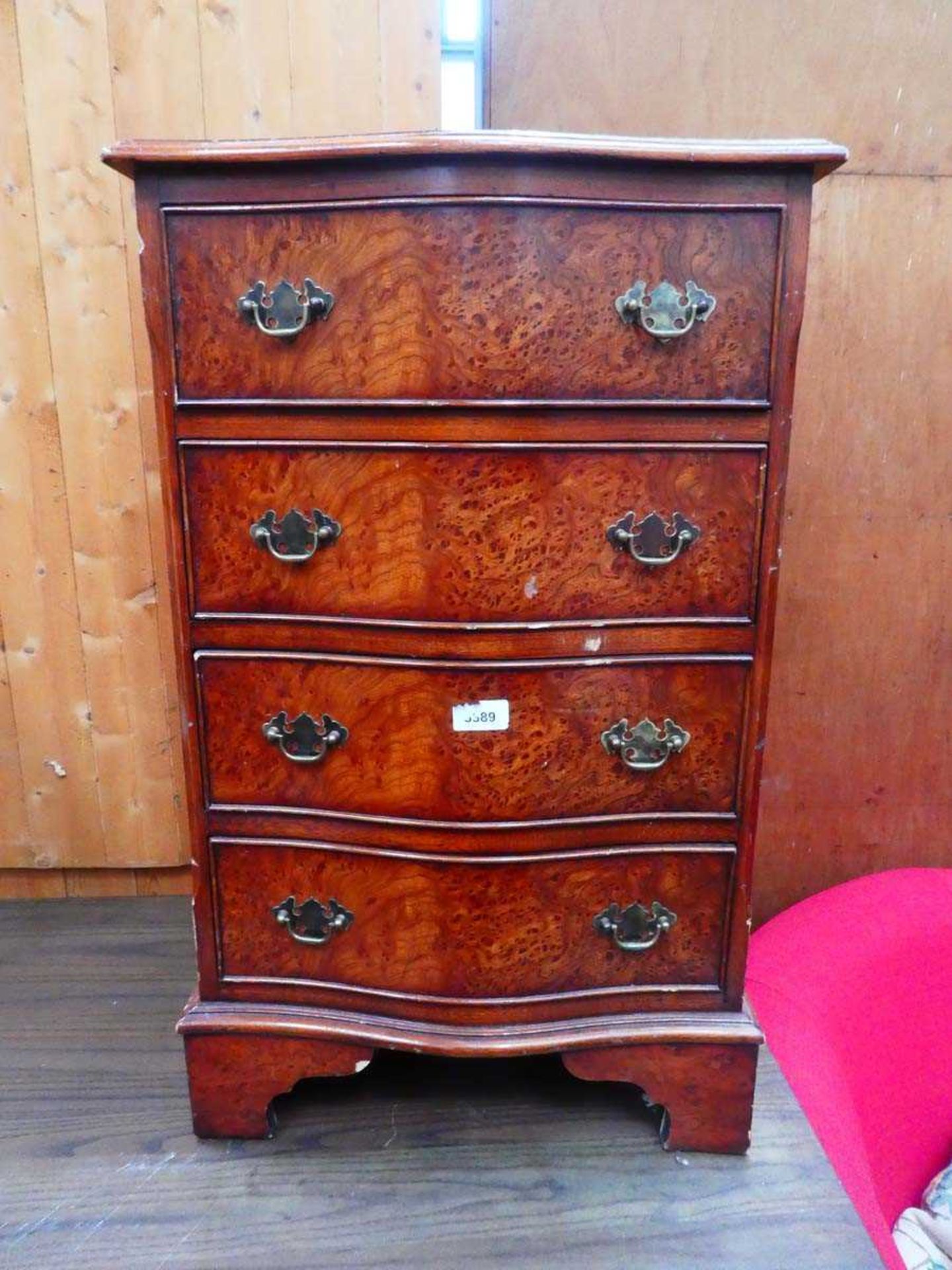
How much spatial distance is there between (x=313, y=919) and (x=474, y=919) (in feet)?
0.75

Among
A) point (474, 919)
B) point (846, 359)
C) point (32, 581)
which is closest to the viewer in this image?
point (474, 919)

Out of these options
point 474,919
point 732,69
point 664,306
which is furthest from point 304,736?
point 732,69

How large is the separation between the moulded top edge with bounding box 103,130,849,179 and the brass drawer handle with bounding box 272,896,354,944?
3.13 feet

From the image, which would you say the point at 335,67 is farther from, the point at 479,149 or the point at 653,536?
the point at 653,536

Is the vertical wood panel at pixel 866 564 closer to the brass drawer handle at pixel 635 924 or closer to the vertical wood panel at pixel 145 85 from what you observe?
the brass drawer handle at pixel 635 924

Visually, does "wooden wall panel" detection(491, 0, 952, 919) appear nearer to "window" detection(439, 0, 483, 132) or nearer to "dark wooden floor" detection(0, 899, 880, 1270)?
"window" detection(439, 0, 483, 132)

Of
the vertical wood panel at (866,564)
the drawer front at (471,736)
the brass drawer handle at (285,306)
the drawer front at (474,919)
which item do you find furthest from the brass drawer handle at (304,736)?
the vertical wood panel at (866,564)

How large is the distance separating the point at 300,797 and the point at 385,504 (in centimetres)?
43

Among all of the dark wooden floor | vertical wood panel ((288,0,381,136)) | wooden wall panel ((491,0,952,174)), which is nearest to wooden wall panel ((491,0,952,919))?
wooden wall panel ((491,0,952,174))

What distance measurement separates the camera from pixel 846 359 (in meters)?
1.73

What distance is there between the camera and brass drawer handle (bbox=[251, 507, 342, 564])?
3.72 feet

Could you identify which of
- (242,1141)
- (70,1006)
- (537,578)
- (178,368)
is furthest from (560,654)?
(70,1006)

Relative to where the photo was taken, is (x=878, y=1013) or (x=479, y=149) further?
(x=878, y=1013)

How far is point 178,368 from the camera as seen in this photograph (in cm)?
112
